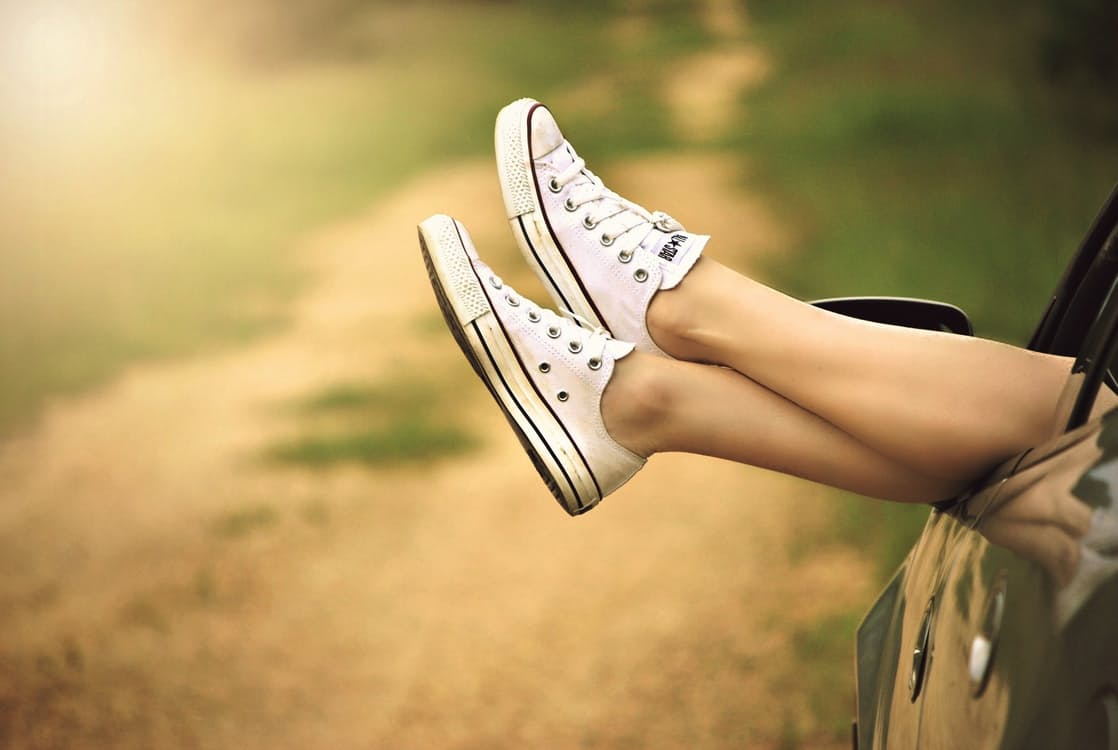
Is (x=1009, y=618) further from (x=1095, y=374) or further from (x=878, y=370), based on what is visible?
(x=878, y=370)

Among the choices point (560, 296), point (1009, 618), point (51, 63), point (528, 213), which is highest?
point (51, 63)

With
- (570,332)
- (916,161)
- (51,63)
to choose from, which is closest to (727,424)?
(570,332)

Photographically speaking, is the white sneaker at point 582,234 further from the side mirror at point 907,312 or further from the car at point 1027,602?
the car at point 1027,602

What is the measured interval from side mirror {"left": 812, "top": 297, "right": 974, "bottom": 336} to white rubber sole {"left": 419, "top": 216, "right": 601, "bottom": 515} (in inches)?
13.0

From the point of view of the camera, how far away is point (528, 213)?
1.55m

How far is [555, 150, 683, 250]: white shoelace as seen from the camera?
1508 mm

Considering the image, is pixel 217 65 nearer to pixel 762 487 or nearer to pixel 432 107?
pixel 432 107

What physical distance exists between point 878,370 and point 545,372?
0.36m

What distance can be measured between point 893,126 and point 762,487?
2.38m

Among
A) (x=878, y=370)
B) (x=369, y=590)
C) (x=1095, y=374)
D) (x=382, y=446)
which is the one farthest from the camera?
(x=382, y=446)

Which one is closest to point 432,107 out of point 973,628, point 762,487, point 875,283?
point 875,283

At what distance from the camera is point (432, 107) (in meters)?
5.34

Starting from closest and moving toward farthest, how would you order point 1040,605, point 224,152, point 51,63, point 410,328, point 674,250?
point 1040,605
point 674,250
point 410,328
point 224,152
point 51,63

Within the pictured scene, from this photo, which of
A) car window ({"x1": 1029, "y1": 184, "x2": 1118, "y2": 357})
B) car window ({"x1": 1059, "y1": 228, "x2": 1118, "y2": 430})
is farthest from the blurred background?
car window ({"x1": 1059, "y1": 228, "x2": 1118, "y2": 430})
